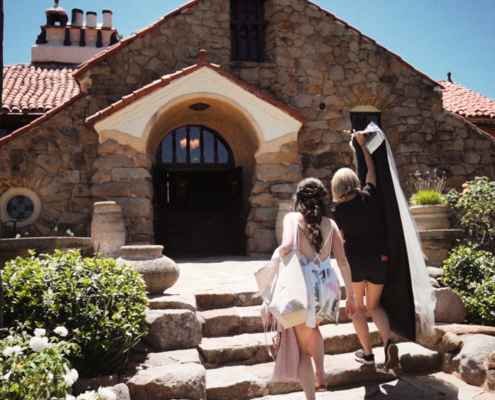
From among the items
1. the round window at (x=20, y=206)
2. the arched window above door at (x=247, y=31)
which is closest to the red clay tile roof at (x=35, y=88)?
the round window at (x=20, y=206)

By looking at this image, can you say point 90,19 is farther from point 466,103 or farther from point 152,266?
point 152,266

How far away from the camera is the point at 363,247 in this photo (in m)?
3.93

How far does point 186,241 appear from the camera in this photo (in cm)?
1366

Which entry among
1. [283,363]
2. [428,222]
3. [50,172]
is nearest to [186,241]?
[50,172]

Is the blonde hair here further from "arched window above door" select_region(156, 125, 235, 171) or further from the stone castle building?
"arched window above door" select_region(156, 125, 235, 171)

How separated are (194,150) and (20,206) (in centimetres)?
414

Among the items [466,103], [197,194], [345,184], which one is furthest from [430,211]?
[466,103]

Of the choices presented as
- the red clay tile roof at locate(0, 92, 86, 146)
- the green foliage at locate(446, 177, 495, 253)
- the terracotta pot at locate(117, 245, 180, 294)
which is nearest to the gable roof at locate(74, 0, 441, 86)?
the red clay tile roof at locate(0, 92, 86, 146)

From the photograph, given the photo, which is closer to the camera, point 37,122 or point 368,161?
point 368,161

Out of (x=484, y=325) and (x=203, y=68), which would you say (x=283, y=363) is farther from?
(x=203, y=68)

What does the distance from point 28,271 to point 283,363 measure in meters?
2.12

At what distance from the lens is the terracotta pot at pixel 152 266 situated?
4555 millimetres

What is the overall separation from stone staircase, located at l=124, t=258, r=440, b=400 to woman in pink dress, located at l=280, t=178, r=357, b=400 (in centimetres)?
77

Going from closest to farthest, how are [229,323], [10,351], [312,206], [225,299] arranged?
1. [10,351]
2. [312,206]
3. [229,323]
4. [225,299]
